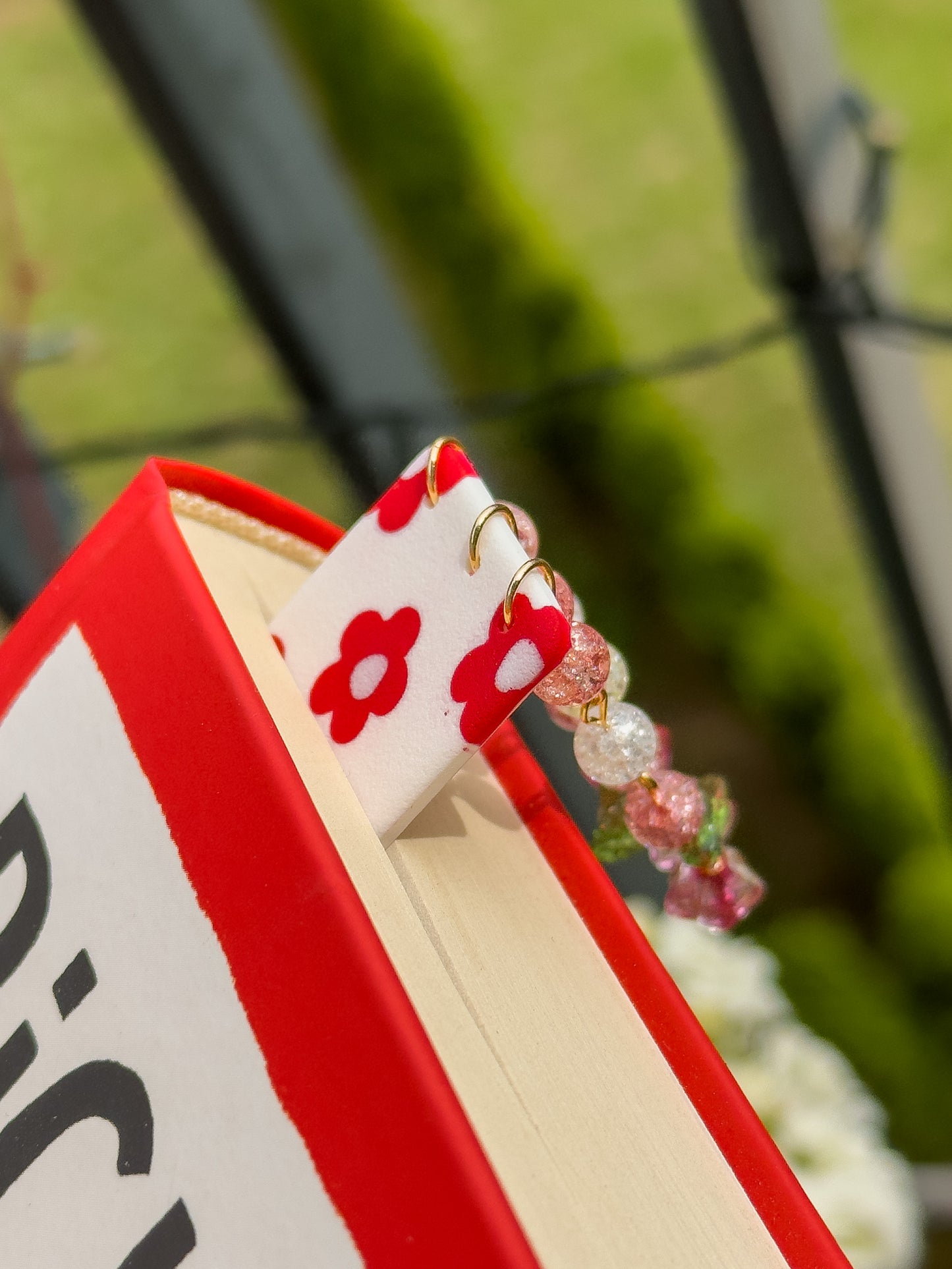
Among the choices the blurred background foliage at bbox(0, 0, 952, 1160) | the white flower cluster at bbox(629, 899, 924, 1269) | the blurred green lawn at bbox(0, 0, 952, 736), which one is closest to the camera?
the white flower cluster at bbox(629, 899, 924, 1269)

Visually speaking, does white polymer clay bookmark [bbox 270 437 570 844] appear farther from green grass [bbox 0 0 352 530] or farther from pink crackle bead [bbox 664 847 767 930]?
green grass [bbox 0 0 352 530]

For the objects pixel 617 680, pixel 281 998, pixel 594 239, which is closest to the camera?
pixel 281 998

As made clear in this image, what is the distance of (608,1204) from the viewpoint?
0.27 meters

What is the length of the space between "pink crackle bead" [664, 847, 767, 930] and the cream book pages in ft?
0.30

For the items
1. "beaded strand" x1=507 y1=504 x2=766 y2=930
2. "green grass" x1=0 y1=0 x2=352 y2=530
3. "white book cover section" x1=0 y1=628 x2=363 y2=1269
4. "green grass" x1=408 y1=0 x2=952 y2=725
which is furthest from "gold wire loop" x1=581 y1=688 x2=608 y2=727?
"green grass" x1=408 y1=0 x2=952 y2=725

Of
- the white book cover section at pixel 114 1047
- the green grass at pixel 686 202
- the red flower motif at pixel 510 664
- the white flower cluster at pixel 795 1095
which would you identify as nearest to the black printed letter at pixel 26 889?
the white book cover section at pixel 114 1047

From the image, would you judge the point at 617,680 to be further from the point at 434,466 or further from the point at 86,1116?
the point at 86,1116

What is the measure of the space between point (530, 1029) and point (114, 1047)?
11 centimetres

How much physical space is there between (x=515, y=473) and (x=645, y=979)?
4.48 feet

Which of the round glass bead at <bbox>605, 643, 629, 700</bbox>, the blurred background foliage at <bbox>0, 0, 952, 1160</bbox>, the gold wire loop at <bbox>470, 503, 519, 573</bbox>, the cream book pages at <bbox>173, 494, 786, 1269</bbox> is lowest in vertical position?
the cream book pages at <bbox>173, 494, 786, 1269</bbox>

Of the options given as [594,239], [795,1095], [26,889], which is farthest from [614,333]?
[26,889]

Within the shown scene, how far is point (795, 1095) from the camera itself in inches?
26.7

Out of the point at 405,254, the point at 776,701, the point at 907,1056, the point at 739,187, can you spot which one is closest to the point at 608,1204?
the point at 739,187

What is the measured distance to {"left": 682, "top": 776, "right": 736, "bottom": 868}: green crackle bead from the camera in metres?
0.40
